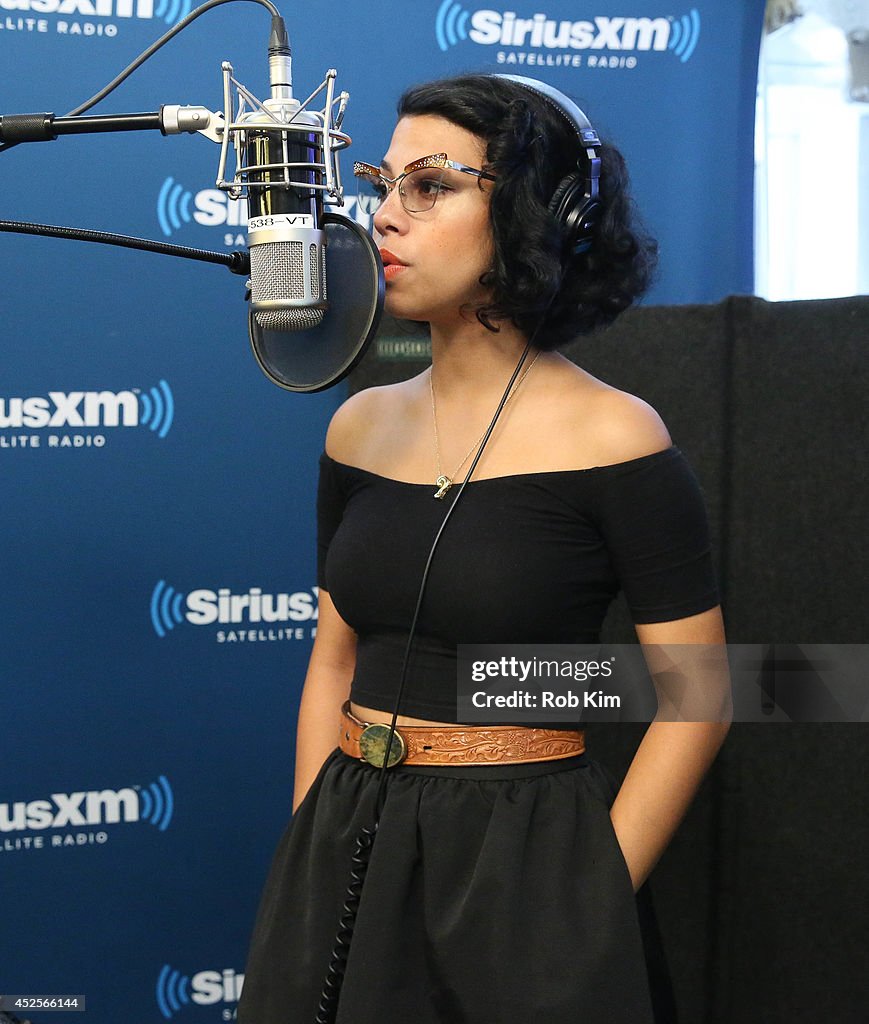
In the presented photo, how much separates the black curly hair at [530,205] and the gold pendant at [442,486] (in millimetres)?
175

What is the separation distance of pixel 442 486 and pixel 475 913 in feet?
1.44

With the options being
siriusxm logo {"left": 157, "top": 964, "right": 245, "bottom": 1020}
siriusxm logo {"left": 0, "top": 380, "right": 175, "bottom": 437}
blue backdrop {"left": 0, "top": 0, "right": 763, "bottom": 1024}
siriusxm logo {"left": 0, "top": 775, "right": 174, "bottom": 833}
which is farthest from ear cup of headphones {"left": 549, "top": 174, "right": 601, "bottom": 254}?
siriusxm logo {"left": 157, "top": 964, "right": 245, "bottom": 1020}

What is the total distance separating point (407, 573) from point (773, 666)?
35.6 inches

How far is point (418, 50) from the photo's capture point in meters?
1.98

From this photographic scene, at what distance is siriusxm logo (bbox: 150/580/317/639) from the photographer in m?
2.00

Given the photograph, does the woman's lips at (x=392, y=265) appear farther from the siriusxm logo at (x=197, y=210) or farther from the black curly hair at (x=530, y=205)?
the siriusxm logo at (x=197, y=210)

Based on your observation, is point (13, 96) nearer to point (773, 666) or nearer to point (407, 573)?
point (407, 573)

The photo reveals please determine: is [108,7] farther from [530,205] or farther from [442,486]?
[442,486]

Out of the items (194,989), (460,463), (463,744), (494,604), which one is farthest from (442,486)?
(194,989)

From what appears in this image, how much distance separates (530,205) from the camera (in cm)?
115

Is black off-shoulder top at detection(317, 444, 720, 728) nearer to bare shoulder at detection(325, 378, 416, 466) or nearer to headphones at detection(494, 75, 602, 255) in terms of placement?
bare shoulder at detection(325, 378, 416, 466)

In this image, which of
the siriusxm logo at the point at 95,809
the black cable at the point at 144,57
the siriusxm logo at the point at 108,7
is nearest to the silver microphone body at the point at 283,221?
the black cable at the point at 144,57

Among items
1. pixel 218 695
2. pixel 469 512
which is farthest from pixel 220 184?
pixel 218 695

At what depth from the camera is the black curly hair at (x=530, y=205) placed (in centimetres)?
115
